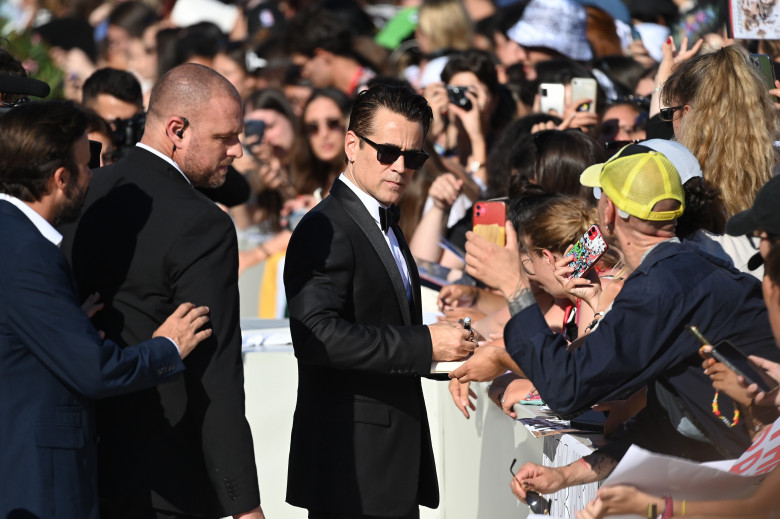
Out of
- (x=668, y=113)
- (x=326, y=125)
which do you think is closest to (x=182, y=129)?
(x=668, y=113)

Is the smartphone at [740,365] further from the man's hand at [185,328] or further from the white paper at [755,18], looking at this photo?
the white paper at [755,18]

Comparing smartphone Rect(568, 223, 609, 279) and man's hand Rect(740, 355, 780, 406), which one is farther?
smartphone Rect(568, 223, 609, 279)

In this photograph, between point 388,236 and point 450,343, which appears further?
point 388,236

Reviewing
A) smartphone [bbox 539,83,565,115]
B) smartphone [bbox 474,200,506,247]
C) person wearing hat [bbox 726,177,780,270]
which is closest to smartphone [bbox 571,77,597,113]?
smartphone [bbox 539,83,565,115]

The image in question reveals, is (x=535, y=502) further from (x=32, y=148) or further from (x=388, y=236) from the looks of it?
(x=32, y=148)

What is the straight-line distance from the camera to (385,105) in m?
4.07

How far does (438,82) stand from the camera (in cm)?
765

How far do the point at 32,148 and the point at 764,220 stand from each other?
2.11m

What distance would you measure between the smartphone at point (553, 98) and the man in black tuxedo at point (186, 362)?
378cm

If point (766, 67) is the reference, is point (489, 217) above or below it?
below

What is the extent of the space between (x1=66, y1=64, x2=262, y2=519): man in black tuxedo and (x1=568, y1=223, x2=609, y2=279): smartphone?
1.21 metres

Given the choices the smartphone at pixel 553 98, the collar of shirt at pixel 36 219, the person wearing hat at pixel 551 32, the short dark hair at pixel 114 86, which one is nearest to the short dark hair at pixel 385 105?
the collar of shirt at pixel 36 219

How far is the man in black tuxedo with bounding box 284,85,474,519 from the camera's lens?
12.4 feet

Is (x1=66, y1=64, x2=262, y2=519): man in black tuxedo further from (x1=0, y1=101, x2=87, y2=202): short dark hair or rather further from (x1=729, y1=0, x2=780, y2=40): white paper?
A: (x1=729, y1=0, x2=780, y2=40): white paper
